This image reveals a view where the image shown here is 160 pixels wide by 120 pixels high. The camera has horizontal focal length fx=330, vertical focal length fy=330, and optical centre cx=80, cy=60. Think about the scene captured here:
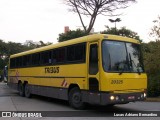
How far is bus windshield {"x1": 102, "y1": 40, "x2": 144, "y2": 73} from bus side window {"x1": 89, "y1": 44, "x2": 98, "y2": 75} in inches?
16.1

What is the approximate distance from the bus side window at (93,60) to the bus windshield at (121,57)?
408 mm

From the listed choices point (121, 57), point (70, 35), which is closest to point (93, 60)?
point (121, 57)

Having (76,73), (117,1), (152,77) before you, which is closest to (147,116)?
(76,73)

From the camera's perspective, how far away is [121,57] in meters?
13.3

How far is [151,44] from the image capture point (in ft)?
72.8

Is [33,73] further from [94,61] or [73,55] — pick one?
[94,61]

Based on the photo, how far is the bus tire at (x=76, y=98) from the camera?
1434 cm

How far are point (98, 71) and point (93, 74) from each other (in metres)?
0.41

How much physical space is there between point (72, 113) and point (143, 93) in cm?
306

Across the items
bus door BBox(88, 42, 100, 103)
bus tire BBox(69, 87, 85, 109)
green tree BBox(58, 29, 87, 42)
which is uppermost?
green tree BBox(58, 29, 87, 42)

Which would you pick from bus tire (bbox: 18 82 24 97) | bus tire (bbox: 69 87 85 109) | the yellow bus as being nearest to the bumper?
the yellow bus

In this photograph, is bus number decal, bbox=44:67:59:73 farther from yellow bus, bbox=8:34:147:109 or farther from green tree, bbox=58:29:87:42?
green tree, bbox=58:29:87:42

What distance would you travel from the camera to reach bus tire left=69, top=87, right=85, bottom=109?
1434 centimetres

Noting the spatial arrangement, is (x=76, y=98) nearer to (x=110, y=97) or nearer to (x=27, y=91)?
(x=110, y=97)
